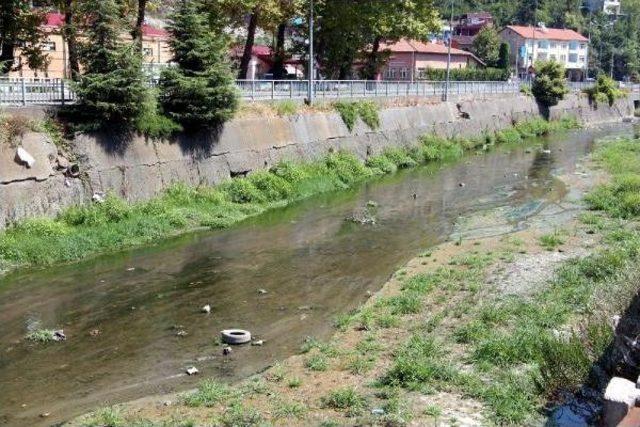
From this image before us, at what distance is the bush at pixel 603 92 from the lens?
69812 mm

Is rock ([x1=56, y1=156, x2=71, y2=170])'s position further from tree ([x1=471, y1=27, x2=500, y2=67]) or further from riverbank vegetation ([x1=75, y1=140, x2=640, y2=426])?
tree ([x1=471, y1=27, x2=500, y2=67])

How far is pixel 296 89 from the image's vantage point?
34500 mm

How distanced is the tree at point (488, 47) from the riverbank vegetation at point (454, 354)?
80765mm

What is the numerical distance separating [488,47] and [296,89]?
6711 centimetres

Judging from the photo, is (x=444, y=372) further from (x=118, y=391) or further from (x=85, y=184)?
(x=85, y=184)

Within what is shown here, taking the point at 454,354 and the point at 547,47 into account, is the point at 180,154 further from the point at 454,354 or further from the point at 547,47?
the point at 547,47

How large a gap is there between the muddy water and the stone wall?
9.54 feet

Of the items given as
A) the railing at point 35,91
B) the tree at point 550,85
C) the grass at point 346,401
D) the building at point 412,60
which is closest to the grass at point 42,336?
the grass at point 346,401

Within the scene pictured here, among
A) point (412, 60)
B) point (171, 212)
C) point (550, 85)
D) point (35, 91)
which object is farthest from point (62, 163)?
point (412, 60)

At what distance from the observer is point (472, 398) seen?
1086 centimetres

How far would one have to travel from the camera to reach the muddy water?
12523mm

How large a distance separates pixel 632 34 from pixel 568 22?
54.9 ft

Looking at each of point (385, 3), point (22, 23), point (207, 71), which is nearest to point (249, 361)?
point (207, 71)

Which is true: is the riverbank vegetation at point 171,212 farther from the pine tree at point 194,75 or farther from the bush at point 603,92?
the bush at point 603,92
